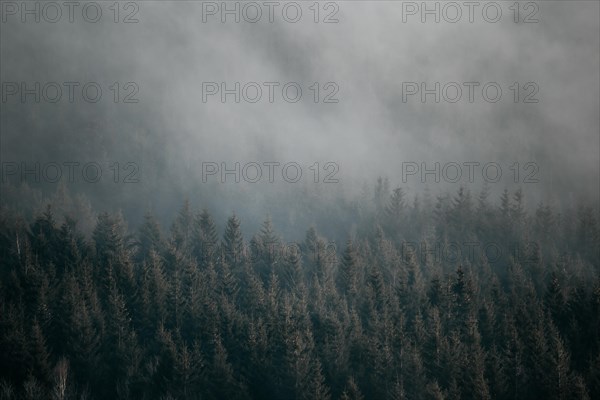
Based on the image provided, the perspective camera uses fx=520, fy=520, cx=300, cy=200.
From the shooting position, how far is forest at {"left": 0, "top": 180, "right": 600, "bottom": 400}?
5500cm

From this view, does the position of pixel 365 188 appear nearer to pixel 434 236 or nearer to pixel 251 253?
pixel 434 236

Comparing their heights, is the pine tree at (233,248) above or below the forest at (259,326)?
above

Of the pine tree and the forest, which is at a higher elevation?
the pine tree

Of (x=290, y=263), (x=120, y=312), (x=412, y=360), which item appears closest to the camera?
(x=412, y=360)

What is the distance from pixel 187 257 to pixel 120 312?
25.7 m

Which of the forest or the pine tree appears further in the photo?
the pine tree

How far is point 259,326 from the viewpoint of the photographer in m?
61.4

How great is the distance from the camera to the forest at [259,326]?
55000mm

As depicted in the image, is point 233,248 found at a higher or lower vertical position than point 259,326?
higher

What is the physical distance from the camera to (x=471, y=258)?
374 feet

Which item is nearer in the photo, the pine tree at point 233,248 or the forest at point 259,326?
the forest at point 259,326

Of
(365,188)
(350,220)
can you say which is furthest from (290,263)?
(365,188)

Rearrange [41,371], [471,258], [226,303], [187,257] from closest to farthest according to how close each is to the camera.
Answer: [41,371] < [226,303] < [187,257] < [471,258]

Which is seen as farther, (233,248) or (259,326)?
(233,248)
